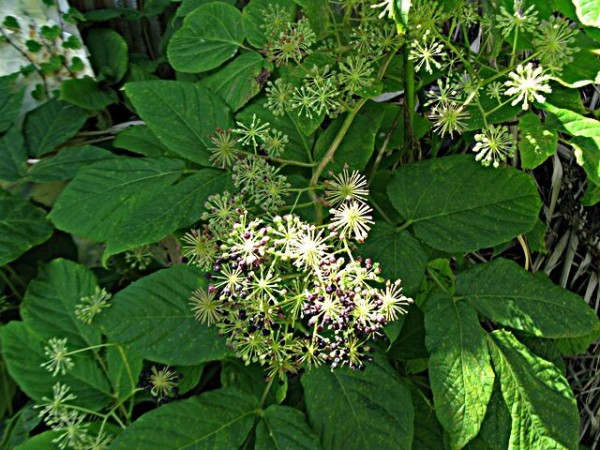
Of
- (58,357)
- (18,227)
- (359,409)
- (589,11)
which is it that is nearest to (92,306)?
(58,357)

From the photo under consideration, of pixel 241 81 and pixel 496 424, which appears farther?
pixel 241 81

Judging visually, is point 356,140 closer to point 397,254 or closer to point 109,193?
point 397,254

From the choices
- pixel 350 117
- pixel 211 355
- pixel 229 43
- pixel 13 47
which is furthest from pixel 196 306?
pixel 13 47

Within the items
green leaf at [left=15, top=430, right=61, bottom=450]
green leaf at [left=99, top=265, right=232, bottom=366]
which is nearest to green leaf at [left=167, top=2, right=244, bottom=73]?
green leaf at [left=99, top=265, right=232, bottom=366]

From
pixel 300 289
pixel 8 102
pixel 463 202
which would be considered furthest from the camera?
pixel 8 102

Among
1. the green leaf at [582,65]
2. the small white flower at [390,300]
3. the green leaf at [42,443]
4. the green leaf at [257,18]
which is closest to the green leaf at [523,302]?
the small white flower at [390,300]

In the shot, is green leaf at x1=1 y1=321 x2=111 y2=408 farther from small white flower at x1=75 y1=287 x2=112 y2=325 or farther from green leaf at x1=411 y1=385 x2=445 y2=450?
green leaf at x1=411 y1=385 x2=445 y2=450

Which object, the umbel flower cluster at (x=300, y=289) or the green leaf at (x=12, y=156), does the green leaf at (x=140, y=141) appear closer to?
the green leaf at (x=12, y=156)
